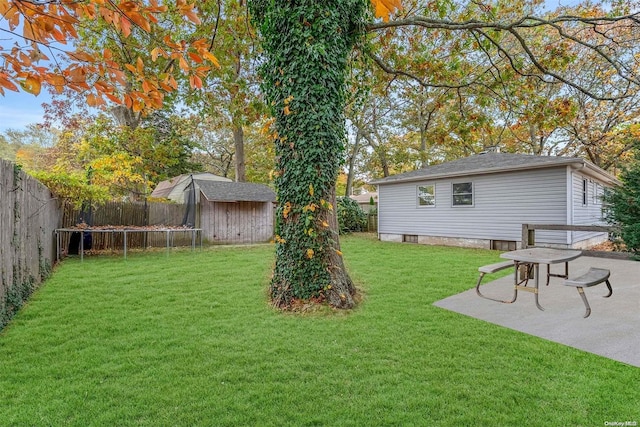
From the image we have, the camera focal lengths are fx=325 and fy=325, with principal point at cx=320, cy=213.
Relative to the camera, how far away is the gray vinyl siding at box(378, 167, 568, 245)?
903 cm

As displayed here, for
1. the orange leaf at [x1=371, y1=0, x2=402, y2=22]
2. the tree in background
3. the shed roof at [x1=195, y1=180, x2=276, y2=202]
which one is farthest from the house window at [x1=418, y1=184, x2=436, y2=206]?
the orange leaf at [x1=371, y1=0, x2=402, y2=22]

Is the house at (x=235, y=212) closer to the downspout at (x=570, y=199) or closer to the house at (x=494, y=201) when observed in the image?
the house at (x=494, y=201)

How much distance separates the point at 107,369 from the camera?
254cm

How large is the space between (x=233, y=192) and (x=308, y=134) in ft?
28.3

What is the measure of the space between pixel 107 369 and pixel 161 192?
14.5 m

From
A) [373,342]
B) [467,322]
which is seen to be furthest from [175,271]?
[467,322]

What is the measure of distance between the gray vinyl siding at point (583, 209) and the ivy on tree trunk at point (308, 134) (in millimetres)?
8369

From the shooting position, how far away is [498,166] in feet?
32.2

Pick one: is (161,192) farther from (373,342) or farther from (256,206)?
(373,342)

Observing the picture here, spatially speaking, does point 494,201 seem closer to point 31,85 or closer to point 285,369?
point 285,369

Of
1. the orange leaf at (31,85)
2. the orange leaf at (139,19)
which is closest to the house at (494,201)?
the orange leaf at (139,19)

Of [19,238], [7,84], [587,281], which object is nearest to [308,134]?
[7,84]

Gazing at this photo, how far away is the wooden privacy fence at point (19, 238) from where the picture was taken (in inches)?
137

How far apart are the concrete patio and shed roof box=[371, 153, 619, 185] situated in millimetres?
4298
